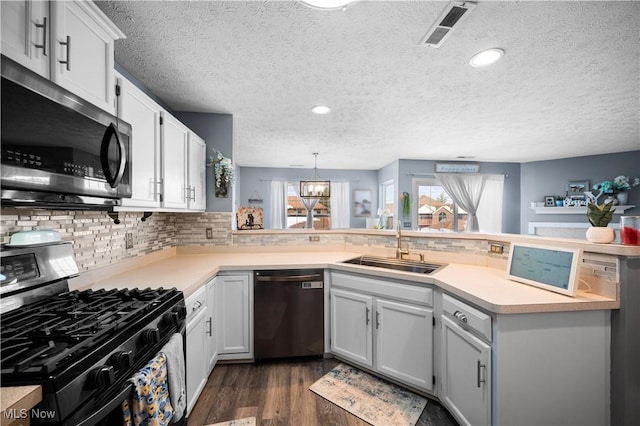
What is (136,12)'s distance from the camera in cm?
142

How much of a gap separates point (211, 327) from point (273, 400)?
0.69 meters

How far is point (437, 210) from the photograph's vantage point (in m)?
6.16

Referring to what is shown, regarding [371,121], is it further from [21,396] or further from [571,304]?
[21,396]

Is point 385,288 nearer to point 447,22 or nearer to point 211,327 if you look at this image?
point 211,327

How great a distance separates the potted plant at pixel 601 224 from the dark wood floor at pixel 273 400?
4.50 feet

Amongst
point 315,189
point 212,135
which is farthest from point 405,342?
point 315,189

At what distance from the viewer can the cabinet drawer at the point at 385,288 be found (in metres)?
1.89

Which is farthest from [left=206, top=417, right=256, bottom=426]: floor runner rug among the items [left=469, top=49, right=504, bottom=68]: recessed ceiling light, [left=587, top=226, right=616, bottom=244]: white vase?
[left=469, top=49, right=504, bottom=68]: recessed ceiling light

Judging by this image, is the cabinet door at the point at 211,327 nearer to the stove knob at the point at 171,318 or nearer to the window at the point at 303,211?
the stove knob at the point at 171,318

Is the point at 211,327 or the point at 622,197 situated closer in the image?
the point at 211,327

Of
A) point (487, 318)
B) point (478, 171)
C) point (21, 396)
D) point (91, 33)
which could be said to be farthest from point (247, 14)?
point (478, 171)

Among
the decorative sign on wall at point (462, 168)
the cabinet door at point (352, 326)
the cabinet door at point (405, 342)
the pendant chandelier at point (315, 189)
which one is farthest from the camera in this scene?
the decorative sign on wall at point (462, 168)

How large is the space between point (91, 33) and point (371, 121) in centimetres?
262

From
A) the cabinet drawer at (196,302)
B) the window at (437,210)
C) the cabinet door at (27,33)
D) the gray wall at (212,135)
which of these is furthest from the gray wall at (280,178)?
the cabinet door at (27,33)
